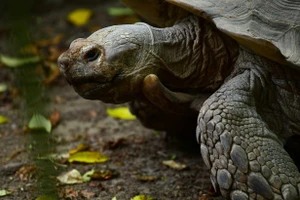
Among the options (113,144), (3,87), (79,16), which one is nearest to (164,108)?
(113,144)

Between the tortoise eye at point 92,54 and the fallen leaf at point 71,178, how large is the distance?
821 millimetres

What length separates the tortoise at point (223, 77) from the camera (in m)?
2.53

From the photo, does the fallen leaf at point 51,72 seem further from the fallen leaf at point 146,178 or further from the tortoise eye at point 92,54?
the tortoise eye at point 92,54

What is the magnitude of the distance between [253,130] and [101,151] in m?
1.37

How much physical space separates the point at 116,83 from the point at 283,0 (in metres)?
0.95

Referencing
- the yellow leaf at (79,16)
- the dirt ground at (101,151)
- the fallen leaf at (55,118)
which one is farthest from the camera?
the yellow leaf at (79,16)

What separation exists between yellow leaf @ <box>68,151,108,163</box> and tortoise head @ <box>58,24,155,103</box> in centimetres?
75

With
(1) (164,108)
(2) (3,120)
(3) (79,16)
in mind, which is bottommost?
(2) (3,120)

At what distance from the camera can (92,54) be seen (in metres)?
2.72

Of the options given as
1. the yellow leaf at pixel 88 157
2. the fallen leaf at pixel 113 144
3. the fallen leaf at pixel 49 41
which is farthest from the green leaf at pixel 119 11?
the yellow leaf at pixel 88 157

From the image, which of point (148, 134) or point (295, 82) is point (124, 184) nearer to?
point (148, 134)

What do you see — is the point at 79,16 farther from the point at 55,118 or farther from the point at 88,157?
the point at 88,157

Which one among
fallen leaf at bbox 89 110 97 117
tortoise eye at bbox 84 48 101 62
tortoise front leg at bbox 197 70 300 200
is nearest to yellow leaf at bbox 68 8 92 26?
fallen leaf at bbox 89 110 97 117

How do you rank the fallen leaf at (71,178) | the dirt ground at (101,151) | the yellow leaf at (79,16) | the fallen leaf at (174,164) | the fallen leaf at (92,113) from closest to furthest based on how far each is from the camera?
1. the dirt ground at (101,151)
2. the fallen leaf at (71,178)
3. the fallen leaf at (174,164)
4. the fallen leaf at (92,113)
5. the yellow leaf at (79,16)
